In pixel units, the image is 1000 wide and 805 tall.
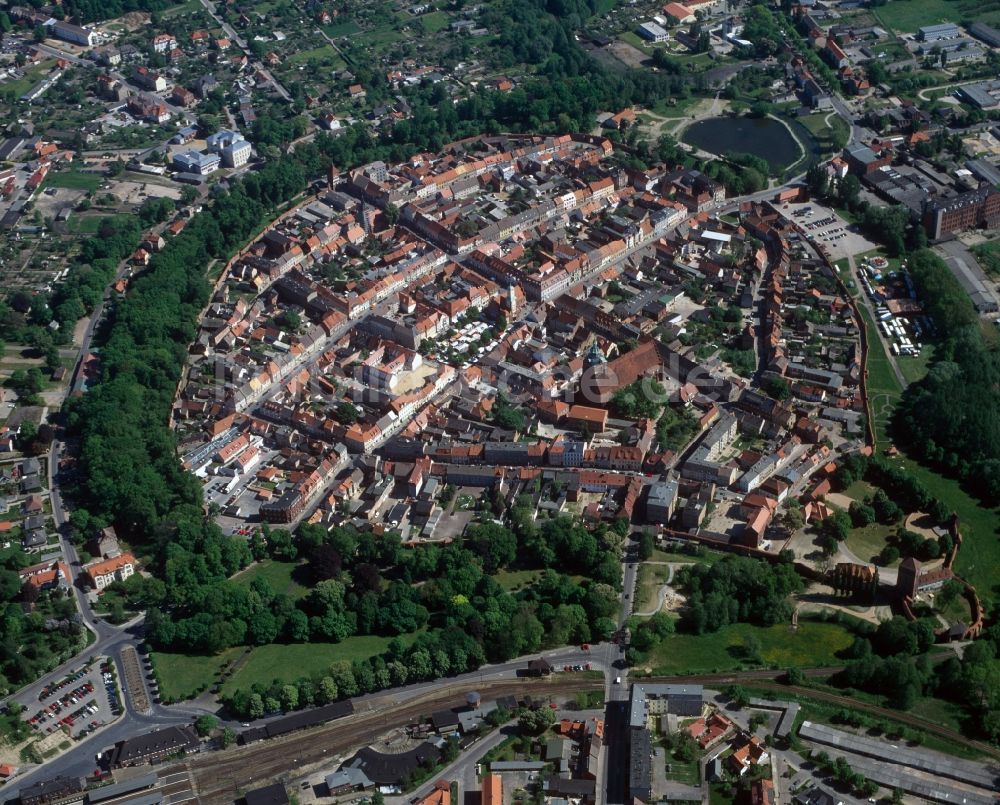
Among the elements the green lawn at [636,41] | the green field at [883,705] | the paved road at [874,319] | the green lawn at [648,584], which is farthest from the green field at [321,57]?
the green field at [883,705]

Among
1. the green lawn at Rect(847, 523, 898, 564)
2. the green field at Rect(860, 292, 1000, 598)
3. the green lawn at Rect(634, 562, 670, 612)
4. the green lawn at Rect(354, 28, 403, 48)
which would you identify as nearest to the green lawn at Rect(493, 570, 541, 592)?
the green lawn at Rect(634, 562, 670, 612)

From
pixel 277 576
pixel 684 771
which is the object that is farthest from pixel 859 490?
pixel 277 576

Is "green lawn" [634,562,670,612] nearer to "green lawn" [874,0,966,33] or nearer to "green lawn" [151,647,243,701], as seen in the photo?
"green lawn" [151,647,243,701]

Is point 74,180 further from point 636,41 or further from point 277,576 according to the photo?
point 636,41

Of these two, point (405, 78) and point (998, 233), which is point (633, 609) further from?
point (405, 78)

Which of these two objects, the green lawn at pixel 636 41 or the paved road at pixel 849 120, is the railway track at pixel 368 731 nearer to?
the paved road at pixel 849 120
